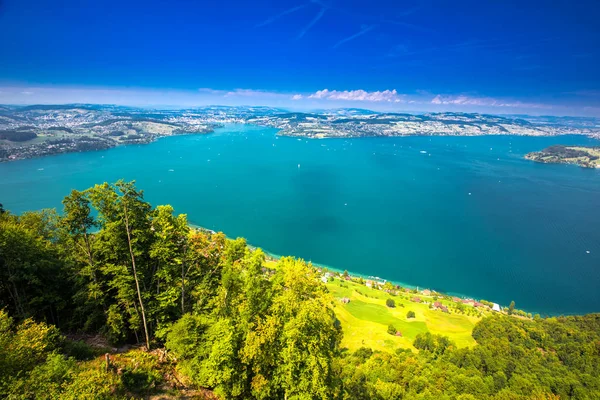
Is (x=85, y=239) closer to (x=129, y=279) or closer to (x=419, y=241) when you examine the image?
(x=129, y=279)

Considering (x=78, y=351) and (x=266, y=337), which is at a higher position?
(x=266, y=337)

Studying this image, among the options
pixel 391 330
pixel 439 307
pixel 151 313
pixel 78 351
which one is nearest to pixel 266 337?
pixel 151 313

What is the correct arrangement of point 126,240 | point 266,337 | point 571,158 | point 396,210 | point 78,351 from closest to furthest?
point 266,337 < point 78,351 < point 126,240 < point 396,210 < point 571,158

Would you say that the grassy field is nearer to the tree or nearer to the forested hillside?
the forested hillside

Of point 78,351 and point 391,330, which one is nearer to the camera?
point 78,351

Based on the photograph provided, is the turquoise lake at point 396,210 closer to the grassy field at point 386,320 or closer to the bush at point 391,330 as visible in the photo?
the grassy field at point 386,320

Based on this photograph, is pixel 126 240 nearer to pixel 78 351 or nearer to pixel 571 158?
pixel 78 351

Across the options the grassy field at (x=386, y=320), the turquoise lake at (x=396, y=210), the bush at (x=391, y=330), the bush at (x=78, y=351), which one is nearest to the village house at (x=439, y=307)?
the grassy field at (x=386, y=320)
